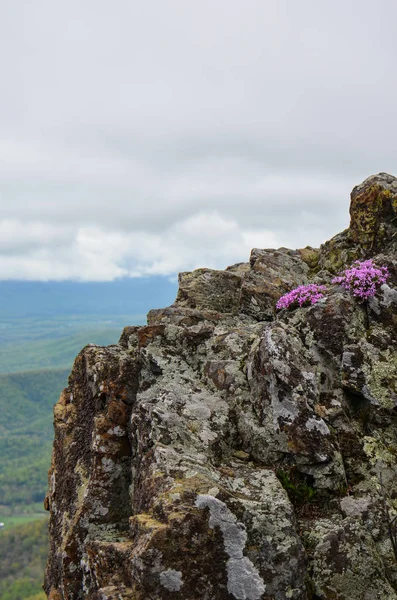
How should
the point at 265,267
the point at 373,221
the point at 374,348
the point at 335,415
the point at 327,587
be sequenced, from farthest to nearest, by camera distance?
the point at 265,267
the point at 373,221
the point at 374,348
the point at 335,415
the point at 327,587

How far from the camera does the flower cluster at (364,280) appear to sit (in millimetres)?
14180

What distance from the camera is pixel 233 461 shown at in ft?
39.1

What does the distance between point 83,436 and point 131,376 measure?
234cm

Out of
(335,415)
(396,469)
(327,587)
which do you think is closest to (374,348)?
(335,415)

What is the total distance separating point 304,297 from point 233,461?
5.59 m

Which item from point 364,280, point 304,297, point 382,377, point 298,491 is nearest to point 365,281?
point 364,280

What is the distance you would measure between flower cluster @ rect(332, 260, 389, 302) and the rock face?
0.30 metres

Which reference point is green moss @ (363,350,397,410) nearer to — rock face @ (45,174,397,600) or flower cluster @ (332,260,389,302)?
rock face @ (45,174,397,600)

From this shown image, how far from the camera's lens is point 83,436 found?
47.9 ft

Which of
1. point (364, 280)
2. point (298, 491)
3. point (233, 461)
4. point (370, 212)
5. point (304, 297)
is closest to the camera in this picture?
point (298, 491)

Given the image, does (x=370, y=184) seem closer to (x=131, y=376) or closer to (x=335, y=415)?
(x=335, y=415)

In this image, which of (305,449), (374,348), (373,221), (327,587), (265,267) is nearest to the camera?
(327,587)

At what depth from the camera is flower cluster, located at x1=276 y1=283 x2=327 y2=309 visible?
14.6 meters

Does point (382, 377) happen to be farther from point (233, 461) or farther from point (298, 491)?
point (233, 461)
